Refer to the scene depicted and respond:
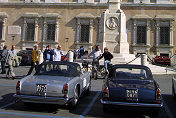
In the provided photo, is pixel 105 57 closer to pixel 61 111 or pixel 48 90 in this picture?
pixel 61 111

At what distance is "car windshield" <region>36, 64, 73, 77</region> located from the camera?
225 inches

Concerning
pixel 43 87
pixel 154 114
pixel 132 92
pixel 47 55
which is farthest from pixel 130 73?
pixel 47 55

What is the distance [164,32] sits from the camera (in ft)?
98.3

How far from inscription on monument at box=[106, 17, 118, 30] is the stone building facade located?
49.6 feet

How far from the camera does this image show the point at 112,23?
15336 mm

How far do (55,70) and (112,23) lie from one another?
10518 millimetres

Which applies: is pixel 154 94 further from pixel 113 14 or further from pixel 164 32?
pixel 164 32

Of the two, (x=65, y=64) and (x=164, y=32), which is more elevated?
(x=164, y=32)

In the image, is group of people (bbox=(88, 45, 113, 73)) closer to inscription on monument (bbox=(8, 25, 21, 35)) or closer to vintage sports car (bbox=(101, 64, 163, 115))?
vintage sports car (bbox=(101, 64, 163, 115))

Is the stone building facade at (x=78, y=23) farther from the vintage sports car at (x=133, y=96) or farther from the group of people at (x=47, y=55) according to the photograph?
the vintage sports car at (x=133, y=96)

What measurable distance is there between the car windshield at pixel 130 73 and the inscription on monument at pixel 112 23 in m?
10.1

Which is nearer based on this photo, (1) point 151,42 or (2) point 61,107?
(2) point 61,107

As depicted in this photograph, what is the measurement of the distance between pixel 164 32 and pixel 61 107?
28631 millimetres

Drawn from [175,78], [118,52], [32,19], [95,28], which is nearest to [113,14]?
[118,52]
